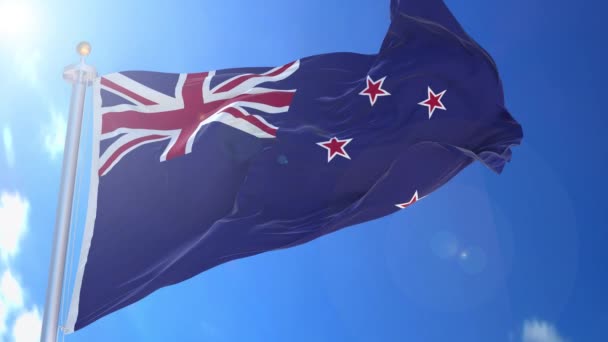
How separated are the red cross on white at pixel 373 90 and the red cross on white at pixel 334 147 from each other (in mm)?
911

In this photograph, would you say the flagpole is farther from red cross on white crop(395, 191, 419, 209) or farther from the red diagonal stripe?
red cross on white crop(395, 191, 419, 209)

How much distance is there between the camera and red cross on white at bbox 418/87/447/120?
9953 mm

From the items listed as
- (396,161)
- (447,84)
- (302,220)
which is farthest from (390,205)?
(447,84)

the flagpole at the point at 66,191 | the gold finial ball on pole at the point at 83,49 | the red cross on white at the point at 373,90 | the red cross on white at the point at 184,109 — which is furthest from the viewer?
the red cross on white at the point at 373,90

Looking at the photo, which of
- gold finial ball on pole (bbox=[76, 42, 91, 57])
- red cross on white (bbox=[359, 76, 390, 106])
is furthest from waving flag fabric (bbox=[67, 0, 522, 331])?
gold finial ball on pole (bbox=[76, 42, 91, 57])

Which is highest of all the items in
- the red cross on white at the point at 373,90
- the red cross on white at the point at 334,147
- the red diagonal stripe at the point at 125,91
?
the red cross on white at the point at 373,90

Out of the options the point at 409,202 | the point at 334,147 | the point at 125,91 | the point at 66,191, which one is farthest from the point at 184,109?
the point at 409,202

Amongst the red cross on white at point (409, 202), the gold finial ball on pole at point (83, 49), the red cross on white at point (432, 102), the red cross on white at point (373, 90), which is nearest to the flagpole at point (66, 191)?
the gold finial ball on pole at point (83, 49)

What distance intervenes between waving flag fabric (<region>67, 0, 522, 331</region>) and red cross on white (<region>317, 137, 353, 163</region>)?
0.08 ft

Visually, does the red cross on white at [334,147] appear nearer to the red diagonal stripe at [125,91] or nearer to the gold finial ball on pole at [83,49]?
the red diagonal stripe at [125,91]

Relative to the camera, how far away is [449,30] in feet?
34.3

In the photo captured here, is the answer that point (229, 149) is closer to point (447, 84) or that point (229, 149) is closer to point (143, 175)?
point (143, 175)

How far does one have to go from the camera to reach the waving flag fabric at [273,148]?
8250 mm

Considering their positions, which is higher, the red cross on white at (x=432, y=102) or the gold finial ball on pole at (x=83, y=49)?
the red cross on white at (x=432, y=102)
